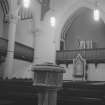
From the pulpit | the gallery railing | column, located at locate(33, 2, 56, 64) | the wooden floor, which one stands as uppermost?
column, located at locate(33, 2, 56, 64)

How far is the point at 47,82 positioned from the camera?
3.25m

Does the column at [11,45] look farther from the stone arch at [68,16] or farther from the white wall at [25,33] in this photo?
the stone arch at [68,16]

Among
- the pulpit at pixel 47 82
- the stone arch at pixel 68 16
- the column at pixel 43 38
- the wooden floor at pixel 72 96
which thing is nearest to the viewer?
the pulpit at pixel 47 82

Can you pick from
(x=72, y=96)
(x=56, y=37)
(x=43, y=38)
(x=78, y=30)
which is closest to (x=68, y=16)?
(x=78, y=30)

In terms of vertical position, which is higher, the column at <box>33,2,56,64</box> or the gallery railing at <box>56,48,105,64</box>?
the column at <box>33,2,56,64</box>

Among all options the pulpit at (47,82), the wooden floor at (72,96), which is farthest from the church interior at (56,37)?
the pulpit at (47,82)

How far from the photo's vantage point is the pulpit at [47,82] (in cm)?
326

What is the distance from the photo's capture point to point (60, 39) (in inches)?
809

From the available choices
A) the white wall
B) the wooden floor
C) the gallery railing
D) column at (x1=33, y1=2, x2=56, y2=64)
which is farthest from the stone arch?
the wooden floor

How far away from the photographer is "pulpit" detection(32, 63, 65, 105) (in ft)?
10.7

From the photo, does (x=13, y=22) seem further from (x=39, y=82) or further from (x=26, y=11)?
(x=39, y=82)

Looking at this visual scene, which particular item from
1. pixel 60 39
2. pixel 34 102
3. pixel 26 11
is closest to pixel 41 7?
pixel 26 11

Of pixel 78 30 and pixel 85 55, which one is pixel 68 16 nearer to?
pixel 78 30

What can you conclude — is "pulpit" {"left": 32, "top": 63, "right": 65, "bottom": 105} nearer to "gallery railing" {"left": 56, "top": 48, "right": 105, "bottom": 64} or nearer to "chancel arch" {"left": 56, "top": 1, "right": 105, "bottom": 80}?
"gallery railing" {"left": 56, "top": 48, "right": 105, "bottom": 64}
